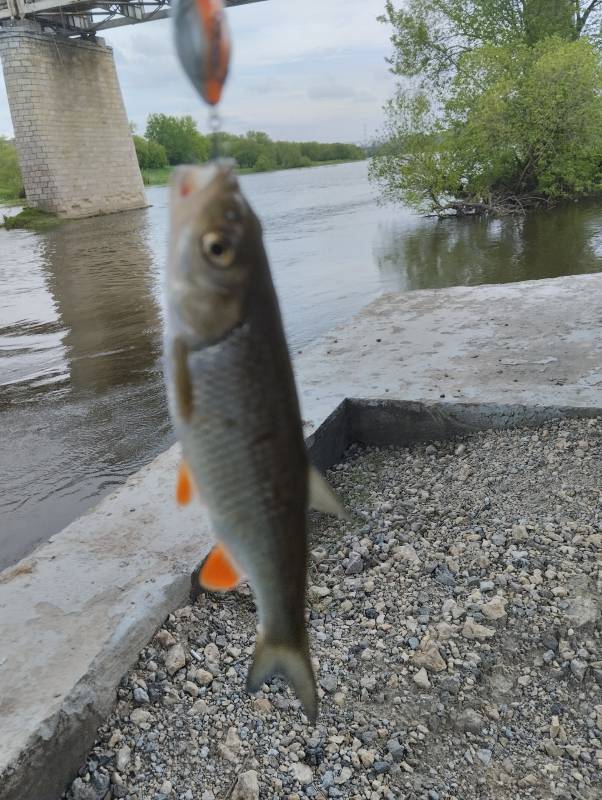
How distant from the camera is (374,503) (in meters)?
4.53

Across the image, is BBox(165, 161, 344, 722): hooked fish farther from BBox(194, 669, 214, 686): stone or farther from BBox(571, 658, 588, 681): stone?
BBox(571, 658, 588, 681): stone

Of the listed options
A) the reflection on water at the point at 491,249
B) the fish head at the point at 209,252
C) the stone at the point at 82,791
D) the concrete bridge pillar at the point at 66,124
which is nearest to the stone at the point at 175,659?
the stone at the point at 82,791

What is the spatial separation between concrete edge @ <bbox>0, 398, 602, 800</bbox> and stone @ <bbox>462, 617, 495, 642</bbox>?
137 centimetres

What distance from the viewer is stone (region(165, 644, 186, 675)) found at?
3.04 metres

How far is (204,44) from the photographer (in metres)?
0.85

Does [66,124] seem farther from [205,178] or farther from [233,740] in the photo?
[205,178]

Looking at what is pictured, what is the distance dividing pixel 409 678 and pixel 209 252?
2697 millimetres

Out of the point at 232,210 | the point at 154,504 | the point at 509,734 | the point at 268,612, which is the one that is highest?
the point at 232,210

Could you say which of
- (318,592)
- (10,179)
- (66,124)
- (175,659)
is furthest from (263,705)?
(10,179)

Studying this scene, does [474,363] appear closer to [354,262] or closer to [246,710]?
[246,710]

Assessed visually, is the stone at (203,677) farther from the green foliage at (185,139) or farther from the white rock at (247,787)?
the green foliage at (185,139)

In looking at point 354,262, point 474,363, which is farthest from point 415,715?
point 354,262

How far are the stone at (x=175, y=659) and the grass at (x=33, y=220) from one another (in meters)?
36.1

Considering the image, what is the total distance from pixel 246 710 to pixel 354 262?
15398 millimetres
